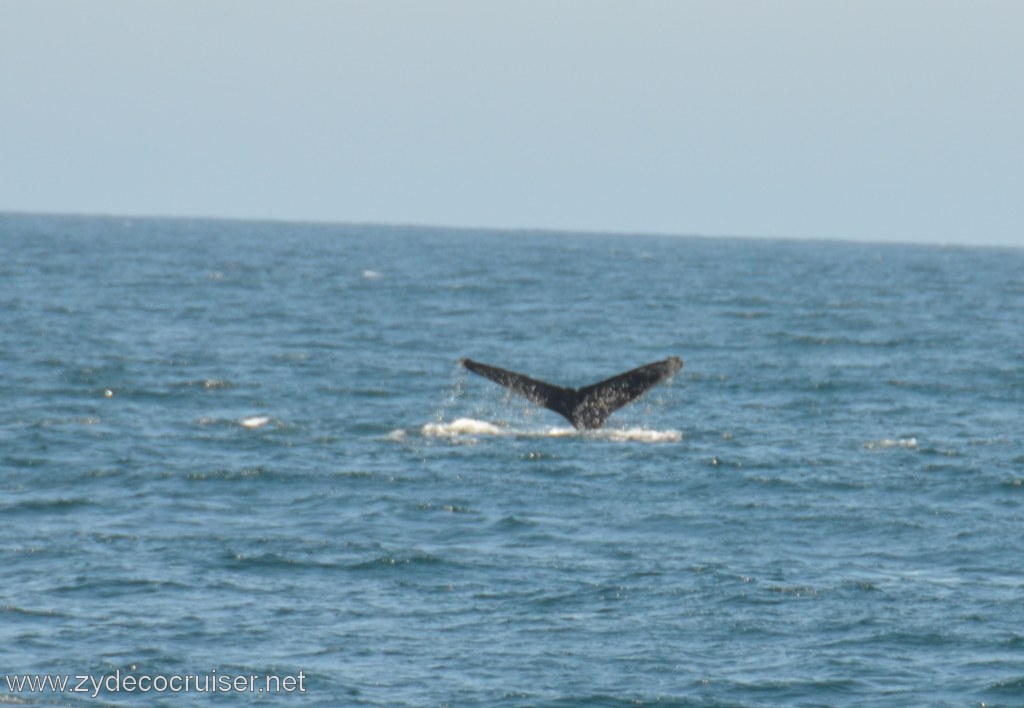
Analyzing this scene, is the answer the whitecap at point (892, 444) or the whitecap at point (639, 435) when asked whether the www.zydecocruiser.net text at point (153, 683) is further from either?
the whitecap at point (892, 444)

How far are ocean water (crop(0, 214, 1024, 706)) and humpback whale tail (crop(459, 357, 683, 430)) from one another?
3.03ft

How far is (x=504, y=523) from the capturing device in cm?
2562

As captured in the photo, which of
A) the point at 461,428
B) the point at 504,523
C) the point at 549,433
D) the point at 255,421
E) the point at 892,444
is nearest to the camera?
the point at 504,523

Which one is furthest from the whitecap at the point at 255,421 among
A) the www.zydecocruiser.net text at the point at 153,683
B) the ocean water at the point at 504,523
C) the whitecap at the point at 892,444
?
the www.zydecocruiser.net text at the point at 153,683

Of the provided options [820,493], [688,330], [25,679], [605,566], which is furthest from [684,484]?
[688,330]

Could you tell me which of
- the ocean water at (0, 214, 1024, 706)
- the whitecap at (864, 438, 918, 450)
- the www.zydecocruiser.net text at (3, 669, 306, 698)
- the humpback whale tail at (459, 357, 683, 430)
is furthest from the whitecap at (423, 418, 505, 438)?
the www.zydecocruiser.net text at (3, 669, 306, 698)

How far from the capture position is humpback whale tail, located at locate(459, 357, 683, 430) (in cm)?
2781

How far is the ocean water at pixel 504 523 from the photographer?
1841cm

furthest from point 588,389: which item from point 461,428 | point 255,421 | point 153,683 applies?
point 153,683

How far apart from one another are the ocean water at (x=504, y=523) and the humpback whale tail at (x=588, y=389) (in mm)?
925

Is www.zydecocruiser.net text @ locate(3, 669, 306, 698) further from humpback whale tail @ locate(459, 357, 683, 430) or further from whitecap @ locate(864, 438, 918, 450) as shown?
whitecap @ locate(864, 438, 918, 450)

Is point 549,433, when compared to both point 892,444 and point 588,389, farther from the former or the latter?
point 892,444

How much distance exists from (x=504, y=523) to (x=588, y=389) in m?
5.67

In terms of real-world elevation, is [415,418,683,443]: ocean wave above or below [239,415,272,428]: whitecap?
above
